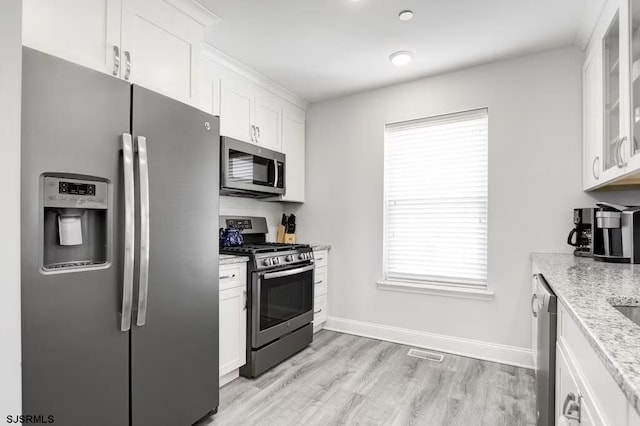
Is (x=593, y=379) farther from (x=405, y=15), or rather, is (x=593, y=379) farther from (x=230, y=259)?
(x=405, y=15)

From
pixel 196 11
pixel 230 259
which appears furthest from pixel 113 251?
pixel 196 11

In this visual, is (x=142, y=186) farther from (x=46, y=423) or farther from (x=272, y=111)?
(x=272, y=111)

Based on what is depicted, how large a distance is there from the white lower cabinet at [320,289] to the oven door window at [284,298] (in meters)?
0.25

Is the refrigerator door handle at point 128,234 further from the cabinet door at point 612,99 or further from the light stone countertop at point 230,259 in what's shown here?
the cabinet door at point 612,99

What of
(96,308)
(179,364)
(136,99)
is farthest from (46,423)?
(136,99)

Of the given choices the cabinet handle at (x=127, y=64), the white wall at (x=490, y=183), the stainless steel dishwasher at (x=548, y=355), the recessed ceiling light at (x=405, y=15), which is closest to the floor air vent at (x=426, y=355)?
the white wall at (x=490, y=183)

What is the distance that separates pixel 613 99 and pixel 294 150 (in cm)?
263

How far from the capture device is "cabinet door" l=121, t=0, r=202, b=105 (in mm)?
1842

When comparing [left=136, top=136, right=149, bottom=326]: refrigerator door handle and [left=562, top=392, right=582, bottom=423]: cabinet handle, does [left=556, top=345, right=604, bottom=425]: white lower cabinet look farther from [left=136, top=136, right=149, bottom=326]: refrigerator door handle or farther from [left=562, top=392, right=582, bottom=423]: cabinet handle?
[left=136, top=136, right=149, bottom=326]: refrigerator door handle

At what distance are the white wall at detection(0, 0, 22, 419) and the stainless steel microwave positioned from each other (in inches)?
64.3

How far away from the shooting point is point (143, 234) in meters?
1.55

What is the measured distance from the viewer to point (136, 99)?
1578 millimetres

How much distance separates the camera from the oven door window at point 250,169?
2.81 metres

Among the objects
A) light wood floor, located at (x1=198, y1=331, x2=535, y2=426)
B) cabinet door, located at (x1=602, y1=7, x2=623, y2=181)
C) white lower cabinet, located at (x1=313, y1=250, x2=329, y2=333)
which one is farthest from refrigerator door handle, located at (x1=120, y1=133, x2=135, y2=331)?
cabinet door, located at (x1=602, y1=7, x2=623, y2=181)
